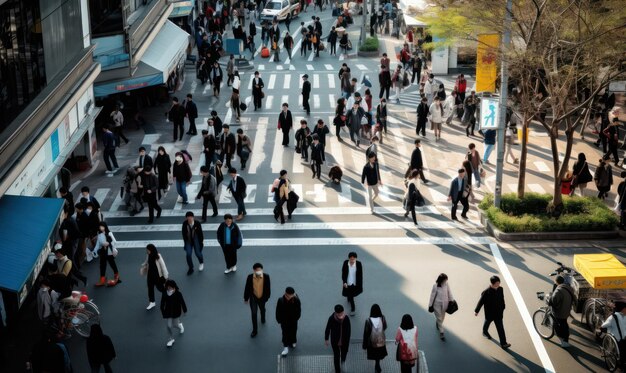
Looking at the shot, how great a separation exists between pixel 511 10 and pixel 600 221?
598 cm

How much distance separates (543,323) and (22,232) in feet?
36.4

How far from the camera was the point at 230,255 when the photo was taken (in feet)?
66.1

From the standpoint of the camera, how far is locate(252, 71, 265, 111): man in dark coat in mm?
35031

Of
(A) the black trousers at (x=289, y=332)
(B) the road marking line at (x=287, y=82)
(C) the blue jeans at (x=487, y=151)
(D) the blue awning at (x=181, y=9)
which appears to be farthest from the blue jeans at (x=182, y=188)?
(D) the blue awning at (x=181, y=9)

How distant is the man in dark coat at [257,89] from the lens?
35031mm

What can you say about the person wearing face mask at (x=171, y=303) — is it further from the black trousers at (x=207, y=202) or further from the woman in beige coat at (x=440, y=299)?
the black trousers at (x=207, y=202)

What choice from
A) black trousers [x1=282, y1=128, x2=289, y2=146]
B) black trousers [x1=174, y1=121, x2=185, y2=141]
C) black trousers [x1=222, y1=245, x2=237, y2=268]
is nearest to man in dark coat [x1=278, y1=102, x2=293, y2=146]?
black trousers [x1=282, y1=128, x2=289, y2=146]

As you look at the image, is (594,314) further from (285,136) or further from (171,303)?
(285,136)

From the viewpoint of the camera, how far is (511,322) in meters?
18.1

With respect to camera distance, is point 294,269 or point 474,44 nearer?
point 294,269

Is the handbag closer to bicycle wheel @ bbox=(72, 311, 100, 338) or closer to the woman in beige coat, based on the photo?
the woman in beige coat

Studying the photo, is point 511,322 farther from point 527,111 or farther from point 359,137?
point 359,137

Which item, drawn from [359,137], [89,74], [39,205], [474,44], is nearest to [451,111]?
[359,137]

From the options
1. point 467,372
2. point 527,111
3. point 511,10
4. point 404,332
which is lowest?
point 467,372
